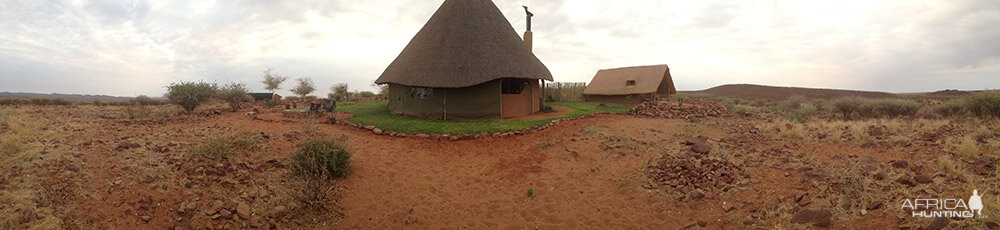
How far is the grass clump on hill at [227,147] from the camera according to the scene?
5.84 meters

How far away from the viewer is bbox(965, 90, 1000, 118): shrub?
8.86 meters

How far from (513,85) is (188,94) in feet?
40.7

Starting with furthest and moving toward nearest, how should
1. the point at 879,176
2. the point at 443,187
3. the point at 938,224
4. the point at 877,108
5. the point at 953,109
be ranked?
the point at 877,108
the point at 953,109
the point at 443,187
the point at 879,176
the point at 938,224

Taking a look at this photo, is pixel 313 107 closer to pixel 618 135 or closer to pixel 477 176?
pixel 477 176

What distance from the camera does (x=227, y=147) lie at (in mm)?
6199

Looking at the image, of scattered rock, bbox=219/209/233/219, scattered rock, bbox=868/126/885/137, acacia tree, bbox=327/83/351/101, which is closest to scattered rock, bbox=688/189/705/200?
scattered rock, bbox=868/126/885/137

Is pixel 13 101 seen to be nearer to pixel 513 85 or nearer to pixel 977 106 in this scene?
pixel 513 85

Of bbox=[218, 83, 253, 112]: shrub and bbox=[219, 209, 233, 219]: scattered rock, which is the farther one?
bbox=[218, 83, 253, 112]: shrub

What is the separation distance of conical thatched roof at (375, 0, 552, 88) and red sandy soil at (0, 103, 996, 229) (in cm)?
494

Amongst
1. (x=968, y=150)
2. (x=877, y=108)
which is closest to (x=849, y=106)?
(x=877, y=108)

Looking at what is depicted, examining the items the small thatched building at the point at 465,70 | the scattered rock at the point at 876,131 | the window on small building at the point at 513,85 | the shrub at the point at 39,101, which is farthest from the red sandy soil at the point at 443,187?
the shrub at the point at 39,101

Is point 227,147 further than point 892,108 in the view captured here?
No

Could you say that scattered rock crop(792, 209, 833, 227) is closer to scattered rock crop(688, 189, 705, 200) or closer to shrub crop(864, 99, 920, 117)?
scattered rock crop(688, 189, 705, 200)

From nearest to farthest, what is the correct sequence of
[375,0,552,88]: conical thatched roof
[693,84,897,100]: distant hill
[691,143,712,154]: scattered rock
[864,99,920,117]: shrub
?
[691,143,712,154]: scattered rock
[864,99,920,117]: shrub
[375,0,552,88]: conical thatched roof
[693,84,897,100]: distant hill
